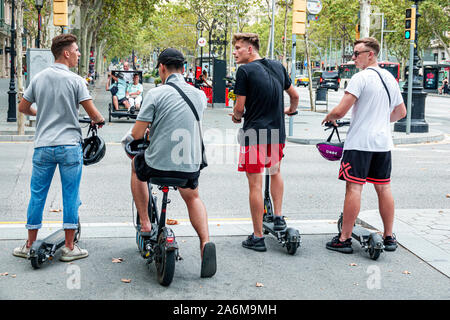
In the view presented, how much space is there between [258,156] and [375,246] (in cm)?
124

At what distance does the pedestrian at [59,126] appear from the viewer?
4.78 meters

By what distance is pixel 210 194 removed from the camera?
8.23 meters

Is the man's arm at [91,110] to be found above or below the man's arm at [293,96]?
below

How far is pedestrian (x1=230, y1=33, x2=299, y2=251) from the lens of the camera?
205 inches

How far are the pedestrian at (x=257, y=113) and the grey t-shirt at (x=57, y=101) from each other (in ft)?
4.43

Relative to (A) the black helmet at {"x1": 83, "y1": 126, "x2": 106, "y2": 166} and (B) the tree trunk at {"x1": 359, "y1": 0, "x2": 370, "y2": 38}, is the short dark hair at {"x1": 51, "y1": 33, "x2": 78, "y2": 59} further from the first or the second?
(B) the tree trunk at {"x1": 359, "y1": 0, "x2": 370, "y2": 38}

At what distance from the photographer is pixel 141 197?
4.83 meters

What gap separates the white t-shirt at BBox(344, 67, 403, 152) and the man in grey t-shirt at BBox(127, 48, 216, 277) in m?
1.42

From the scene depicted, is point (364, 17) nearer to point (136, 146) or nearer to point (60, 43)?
point (60, 43)

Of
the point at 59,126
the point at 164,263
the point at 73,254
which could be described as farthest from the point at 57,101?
the point at 164,263

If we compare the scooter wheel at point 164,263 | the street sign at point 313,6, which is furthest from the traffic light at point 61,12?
the scooter wheel at point 164,263

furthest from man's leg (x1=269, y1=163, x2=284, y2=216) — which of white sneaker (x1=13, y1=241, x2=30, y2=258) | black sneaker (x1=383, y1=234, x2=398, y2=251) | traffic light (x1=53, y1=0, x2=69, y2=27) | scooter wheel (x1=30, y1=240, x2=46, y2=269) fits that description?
traffic light (x1=53, y1=0, x2=69, y2=27)

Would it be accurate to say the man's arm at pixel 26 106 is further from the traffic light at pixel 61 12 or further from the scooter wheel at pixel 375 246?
the traffic light at pixel 61 12
